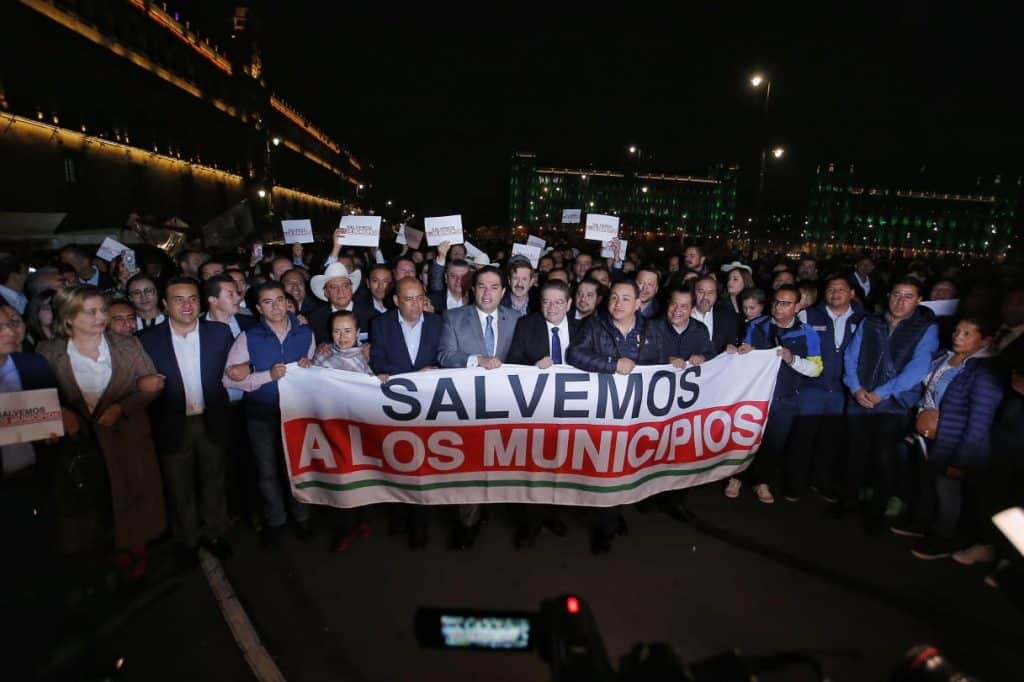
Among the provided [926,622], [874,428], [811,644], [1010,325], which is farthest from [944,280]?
[811,644]

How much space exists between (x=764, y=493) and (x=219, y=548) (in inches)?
177

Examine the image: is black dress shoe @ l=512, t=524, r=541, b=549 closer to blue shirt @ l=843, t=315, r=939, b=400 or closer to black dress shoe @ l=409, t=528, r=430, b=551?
black dress shoe @ l=409, t=528, r=430, b=551

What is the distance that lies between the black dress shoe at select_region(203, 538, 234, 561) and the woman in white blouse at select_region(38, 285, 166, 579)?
41cm

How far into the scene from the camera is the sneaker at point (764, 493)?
5141 millimetres

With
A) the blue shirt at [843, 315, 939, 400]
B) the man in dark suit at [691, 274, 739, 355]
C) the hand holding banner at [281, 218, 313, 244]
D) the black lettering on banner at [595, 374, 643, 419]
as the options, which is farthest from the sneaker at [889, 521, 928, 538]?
the hand holding banner at [281, 218, 313, 244]

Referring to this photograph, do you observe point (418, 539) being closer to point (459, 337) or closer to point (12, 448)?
point (459, 337)

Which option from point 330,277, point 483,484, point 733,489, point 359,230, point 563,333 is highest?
point 359,230

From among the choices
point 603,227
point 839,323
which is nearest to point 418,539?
point 839,323

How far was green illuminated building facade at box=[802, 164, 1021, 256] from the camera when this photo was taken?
4823 inches

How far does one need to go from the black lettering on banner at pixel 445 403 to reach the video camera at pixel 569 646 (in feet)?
9.26

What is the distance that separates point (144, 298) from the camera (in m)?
5.23

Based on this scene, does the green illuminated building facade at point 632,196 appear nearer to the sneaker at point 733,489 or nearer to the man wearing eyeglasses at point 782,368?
the man wearing eyeglasses at point 782,368

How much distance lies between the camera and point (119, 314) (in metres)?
4.58

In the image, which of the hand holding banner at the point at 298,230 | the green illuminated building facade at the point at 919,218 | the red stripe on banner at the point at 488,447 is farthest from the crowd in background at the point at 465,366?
the green illuminated building facade at the point at 919,218
